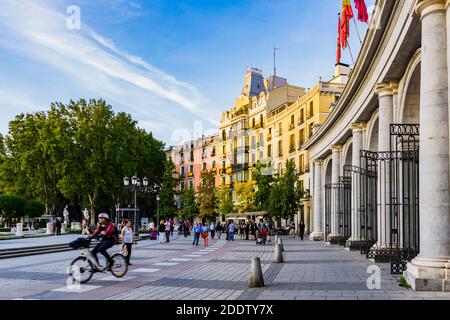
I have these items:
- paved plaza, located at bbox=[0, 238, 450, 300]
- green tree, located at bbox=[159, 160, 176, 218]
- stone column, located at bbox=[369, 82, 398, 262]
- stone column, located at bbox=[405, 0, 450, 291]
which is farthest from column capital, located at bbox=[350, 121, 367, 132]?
green tree, located at bbox=[159, 160, 176, 218]

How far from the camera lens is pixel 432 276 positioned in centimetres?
1025

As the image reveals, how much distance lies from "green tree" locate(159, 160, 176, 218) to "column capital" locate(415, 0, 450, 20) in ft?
211

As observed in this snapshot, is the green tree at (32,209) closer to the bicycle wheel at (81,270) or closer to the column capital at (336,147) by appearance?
the column capital at (336,147)

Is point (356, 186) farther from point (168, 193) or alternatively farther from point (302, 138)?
point (168, 193)

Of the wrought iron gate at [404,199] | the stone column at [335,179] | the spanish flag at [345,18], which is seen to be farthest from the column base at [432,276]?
the stone column at [335,179]

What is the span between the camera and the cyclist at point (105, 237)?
12.9 meters

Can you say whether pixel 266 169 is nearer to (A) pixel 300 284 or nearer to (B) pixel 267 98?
(B) pixel 267 98

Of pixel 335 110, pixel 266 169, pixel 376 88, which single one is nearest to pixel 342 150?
pixel 335 110

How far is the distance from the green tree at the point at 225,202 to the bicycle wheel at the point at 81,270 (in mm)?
58426

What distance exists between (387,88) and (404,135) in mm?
2168

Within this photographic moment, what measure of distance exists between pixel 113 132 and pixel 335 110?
3217cm

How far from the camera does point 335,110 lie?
27.1 metres

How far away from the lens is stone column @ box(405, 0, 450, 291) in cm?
1035
